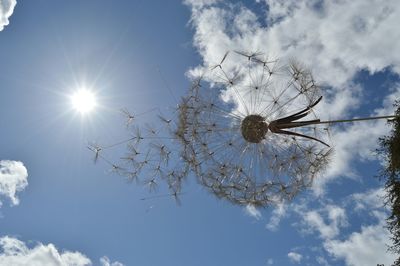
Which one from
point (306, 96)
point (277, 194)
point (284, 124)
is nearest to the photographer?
point (284, 124)

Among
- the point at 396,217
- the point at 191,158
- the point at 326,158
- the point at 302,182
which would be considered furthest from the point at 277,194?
the point at 396,217

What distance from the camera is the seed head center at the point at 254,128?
13734 millimetres

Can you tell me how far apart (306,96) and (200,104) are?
3423mm

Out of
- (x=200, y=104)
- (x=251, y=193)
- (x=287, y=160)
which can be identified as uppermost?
(x=200, y=104)

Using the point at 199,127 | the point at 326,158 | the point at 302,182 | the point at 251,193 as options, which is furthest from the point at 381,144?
the point at 199,127

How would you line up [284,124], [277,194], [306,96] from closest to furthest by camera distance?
[284,124] → [306,96] → [277,194]

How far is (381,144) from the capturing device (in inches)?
611

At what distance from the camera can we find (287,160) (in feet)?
47.9

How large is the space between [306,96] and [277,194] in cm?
345

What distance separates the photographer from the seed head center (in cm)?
1373

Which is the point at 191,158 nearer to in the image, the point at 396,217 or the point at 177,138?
the point at 177,138

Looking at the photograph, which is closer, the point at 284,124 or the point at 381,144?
the point at 284,124

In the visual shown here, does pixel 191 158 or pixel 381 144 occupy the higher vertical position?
pixel 381 144

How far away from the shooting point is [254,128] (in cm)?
1377
